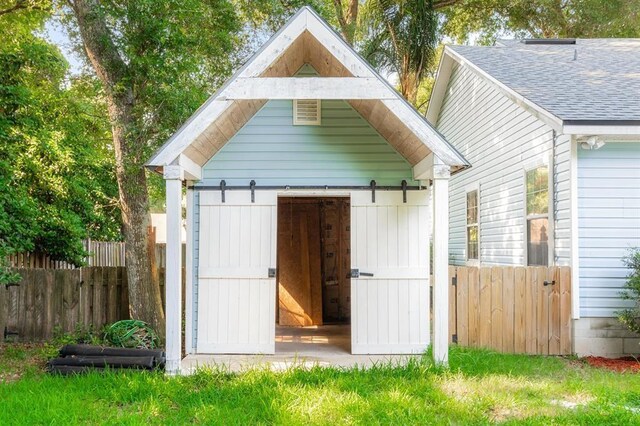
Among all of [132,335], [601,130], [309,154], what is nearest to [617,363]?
[601,130]

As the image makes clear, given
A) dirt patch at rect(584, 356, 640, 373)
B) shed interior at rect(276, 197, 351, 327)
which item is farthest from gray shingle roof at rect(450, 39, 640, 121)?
shed interior at rect(276, 197, 351, 327)

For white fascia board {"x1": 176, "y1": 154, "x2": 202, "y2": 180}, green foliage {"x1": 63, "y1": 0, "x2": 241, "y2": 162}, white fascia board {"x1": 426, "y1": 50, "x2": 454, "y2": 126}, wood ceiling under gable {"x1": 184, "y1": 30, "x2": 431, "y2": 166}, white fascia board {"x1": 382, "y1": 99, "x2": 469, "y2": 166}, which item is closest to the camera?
white fascia board {"x1": 382, "y1": 99, "x2": 469, "y2": 166}

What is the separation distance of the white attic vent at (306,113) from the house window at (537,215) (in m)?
3.49

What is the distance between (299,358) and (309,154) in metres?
2.48

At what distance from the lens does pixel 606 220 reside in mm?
6844

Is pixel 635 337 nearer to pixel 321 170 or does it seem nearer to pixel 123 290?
pixel 321 170

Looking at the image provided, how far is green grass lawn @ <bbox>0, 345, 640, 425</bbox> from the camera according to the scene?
437 cm

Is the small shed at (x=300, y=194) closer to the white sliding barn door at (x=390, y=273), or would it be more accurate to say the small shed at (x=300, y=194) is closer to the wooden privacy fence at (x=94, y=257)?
the white sliding barn door at (x=390, y=273)

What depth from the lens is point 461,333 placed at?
23.7 ft

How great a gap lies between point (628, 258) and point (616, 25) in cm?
1261

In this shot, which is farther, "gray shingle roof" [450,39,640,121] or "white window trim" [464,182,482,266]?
"white window trim" [464,182,482,266]

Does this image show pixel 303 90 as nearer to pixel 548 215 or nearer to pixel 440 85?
pixel 548 215

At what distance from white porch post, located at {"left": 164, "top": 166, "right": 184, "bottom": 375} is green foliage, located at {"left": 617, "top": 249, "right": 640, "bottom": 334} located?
526 cm

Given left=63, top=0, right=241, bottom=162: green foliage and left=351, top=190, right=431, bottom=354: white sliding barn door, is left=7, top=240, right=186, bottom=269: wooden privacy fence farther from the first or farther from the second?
left=351, top=190, right=431, bottom=354: white sliding barn door
